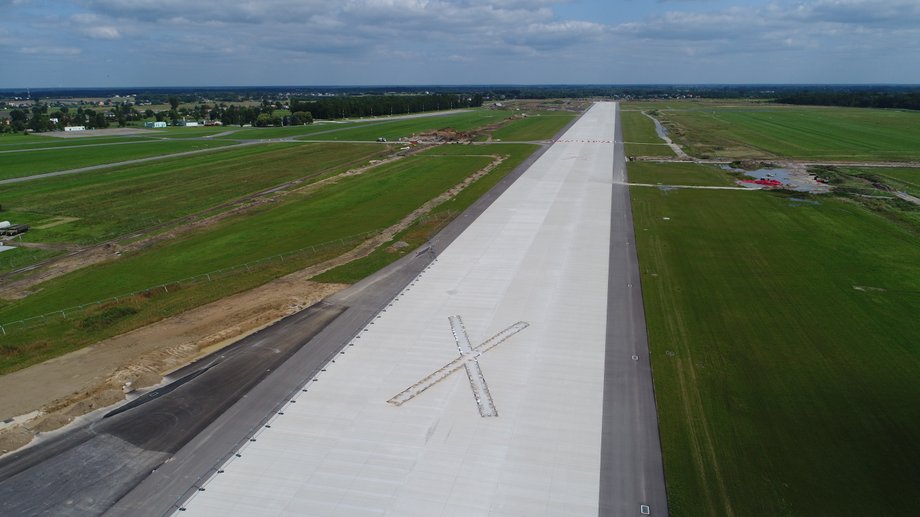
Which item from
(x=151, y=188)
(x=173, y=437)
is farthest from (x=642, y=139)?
(x=173, y=437)

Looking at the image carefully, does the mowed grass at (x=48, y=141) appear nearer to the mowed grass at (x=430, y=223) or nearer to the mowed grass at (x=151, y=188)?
the mowed grass at (x=151, y=188)

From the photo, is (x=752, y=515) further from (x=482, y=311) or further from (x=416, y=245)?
(x=416, y=245)

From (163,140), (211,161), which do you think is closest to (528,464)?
(211,161)

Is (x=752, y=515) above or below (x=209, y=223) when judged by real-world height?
below

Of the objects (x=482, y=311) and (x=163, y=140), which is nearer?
(x=482, y=311)

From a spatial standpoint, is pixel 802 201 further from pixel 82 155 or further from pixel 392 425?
pixel 82 155
